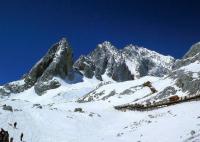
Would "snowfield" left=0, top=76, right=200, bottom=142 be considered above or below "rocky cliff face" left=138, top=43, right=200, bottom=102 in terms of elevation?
below

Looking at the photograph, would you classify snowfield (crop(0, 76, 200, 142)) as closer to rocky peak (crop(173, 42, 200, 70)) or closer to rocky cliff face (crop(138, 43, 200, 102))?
rocky cliff face (crop(138, 43, 200, 102))

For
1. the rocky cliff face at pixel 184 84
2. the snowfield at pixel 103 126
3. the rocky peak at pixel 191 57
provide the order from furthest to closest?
the rocky peak at pixel 191 57, the rocky cliff face at pixel 184 84, the snowfield at pixel 103 126

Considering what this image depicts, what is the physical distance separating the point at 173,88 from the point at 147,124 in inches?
1734

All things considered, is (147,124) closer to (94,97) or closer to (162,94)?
(162,94)

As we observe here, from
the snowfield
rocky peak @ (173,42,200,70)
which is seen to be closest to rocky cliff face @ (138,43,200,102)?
rocky peak @ (173,42,200,70)

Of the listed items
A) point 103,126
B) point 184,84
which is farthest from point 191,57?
point 103,126

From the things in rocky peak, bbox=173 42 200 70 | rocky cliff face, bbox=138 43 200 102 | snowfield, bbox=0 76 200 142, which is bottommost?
snowfield, bbox=0 76 200 142

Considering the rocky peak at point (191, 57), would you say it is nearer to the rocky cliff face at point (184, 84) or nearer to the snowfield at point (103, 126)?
the rocky cliff face at point (184, 84)

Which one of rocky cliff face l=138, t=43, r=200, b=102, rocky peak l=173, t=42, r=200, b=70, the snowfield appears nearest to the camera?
the snowfield

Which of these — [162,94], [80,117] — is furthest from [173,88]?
[80,117]

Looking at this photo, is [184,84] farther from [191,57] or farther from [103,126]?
[103,126]

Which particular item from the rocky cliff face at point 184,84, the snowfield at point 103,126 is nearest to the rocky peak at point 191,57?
the rocky cliff face at point 184,84

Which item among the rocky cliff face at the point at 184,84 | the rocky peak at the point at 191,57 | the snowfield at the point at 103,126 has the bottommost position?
the snowfield at the point at 103,126

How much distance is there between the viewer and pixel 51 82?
19188 cm
